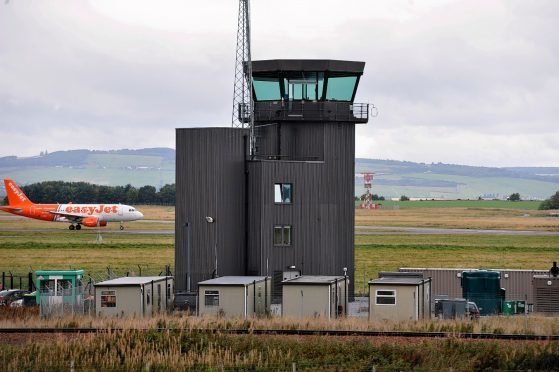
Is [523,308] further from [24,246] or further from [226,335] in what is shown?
[24,246]

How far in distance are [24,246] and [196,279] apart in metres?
51.0

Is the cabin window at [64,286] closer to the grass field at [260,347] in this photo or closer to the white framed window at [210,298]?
the grass field at [260,347]

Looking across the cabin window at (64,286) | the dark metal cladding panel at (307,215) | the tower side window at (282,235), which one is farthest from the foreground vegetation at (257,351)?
the tower side window at (282,235)

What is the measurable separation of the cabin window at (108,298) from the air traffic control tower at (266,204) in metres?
7.87

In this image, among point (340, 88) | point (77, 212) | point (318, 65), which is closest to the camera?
point (318, 65)

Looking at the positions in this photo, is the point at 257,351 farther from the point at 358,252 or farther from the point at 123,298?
the point at 358,252

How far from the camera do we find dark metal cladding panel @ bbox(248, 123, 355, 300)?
5434 centimetres

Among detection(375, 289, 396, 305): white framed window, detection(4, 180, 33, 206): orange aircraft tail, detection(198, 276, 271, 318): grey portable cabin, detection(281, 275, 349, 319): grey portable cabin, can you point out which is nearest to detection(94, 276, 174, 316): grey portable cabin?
detection(198, 276, 271, 318): grey portable cabin

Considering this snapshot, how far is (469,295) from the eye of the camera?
176 ft

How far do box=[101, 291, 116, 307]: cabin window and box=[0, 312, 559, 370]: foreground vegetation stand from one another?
535 centimetres

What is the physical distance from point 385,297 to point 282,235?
33.9ft

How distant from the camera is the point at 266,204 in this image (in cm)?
5434

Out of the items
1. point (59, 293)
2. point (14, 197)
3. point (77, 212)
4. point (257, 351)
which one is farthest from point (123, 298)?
point (14, 197)

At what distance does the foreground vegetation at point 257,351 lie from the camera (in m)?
32.6
